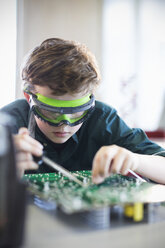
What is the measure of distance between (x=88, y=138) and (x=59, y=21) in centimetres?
200

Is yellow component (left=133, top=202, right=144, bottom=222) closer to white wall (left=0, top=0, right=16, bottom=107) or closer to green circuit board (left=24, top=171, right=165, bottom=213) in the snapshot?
green circuit board (left=24, top=171, right=165, bottom=213)

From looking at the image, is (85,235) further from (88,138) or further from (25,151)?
(88,138)

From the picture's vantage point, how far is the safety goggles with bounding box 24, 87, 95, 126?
114 centimetres

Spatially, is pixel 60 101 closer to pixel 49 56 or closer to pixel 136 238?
pixel 49 56

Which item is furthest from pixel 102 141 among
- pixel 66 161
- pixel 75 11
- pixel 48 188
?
pixel 75 11

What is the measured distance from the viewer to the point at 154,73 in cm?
356

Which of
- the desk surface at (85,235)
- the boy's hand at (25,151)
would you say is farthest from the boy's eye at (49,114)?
the desk surface at (85,235)

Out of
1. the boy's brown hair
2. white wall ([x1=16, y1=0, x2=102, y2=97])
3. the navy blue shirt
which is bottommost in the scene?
the navy blue shirt

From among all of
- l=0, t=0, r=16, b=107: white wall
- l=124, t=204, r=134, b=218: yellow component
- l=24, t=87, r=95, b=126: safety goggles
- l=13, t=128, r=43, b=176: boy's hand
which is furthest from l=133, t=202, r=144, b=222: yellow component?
l=0, t=0, r=16, b=107: white wall

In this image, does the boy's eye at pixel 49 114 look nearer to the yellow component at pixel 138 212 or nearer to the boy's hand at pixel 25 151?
the boy's hand at pixel 25 151

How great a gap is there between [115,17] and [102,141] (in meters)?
2.35

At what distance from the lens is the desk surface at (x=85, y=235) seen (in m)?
0.60

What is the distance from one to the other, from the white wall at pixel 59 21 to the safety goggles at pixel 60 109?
1.63m

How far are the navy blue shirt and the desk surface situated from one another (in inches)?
31.4
